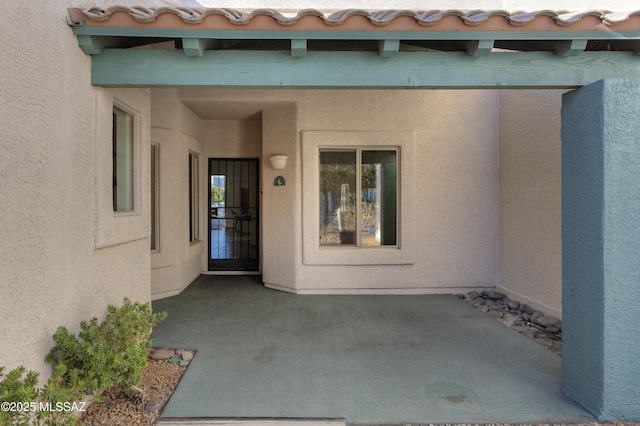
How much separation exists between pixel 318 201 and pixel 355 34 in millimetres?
4754

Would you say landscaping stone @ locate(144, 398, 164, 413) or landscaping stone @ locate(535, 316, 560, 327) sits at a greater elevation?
landscaping stone @ locate(535, 316, 560, 327)

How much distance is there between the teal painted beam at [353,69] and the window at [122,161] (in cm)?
122

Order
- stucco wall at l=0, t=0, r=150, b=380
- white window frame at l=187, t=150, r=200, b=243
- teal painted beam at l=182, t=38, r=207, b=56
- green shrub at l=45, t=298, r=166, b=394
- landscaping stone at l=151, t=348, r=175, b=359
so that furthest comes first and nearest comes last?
white window frame at l=187, t=150, r=200, b=243
landscaping stone at l=151, t=348, r=175, b=359
teal painted beam at l=182, t=38, r=207, b=56
green shrub at l=45, t=298, r=166, b=394
stucco wall at l=0, t=0, r=150, b=380

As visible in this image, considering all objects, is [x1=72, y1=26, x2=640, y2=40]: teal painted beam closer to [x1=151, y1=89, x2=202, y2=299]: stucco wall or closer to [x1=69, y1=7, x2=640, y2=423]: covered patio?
[x1=69, y1=7, x2=640, y2=423]: covered patio

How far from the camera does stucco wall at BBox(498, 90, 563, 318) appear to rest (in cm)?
616

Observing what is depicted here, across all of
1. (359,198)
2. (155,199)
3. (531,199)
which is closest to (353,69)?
(359,198)

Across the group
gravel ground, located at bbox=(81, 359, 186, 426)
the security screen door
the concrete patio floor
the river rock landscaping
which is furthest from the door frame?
gravel ground, located at bbox=(81, 359, 186, 426)

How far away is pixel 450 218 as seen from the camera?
802 cm

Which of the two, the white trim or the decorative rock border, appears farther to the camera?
the white trim

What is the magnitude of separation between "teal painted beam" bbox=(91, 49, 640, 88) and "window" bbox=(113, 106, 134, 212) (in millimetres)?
1224

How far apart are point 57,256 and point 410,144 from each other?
686 cm

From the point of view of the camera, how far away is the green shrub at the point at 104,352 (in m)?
3.01

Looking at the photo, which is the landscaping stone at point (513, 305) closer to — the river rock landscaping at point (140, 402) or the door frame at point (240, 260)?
the river rock landscaping at point (140, 402)

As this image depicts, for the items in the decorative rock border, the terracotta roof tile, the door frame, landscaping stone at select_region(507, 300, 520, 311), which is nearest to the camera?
the terracotta roof tile
